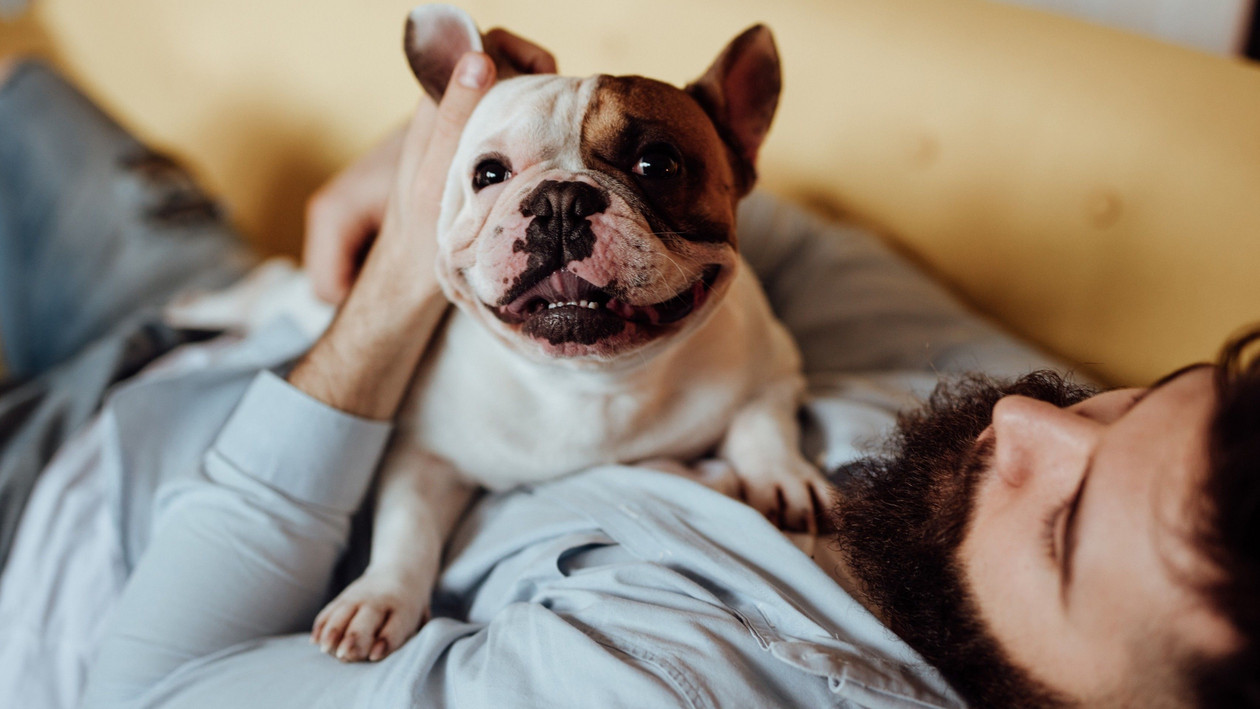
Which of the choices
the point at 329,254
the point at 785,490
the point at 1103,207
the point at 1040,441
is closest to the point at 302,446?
the point at 329,254

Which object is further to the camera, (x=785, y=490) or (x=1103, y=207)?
(x=1103, y=207)

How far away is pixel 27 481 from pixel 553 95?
1.13 meters

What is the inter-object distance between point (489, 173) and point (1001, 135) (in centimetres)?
112

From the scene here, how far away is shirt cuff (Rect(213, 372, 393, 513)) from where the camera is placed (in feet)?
3.50

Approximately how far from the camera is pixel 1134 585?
2.02ft

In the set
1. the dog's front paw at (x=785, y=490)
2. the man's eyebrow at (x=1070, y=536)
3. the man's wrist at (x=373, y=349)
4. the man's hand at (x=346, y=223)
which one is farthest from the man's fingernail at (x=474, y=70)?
the man's eyebrow at (x=1070, y=536)

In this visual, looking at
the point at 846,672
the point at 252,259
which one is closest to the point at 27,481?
the point at 252,259

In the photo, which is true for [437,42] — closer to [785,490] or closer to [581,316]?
[581,316]

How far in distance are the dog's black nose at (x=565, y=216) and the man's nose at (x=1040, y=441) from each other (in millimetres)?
425

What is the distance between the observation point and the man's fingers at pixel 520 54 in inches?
42.3

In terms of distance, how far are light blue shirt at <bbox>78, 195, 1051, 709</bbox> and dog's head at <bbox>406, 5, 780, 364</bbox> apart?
0.24 meters

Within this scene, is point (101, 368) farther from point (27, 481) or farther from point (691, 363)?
point (691, 363)

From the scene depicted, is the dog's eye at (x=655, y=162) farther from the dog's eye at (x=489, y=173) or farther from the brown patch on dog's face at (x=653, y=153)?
the dog's eye at (x=489, y=173)

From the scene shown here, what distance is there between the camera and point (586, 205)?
2.74ft
